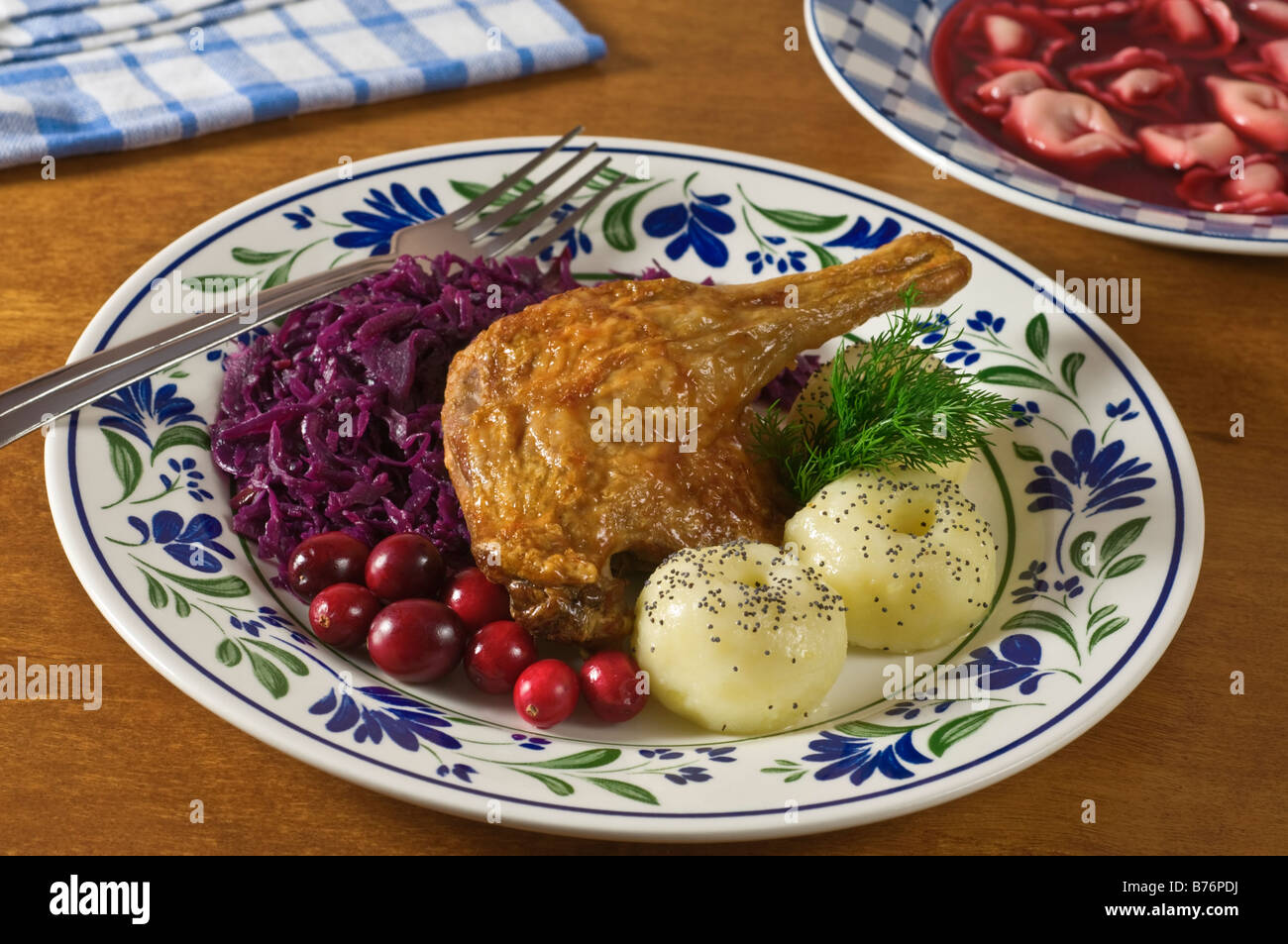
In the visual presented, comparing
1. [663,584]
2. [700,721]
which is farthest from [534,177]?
[700,721]

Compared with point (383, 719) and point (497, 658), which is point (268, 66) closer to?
point (497, 658)

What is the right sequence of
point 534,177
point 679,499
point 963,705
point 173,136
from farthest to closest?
point 173,136, point 534,177, point 679,499, point 963,705

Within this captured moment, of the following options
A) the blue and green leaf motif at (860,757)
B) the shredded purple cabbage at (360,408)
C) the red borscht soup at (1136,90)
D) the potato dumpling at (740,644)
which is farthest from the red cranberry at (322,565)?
the red borscht soup at (1136,90)

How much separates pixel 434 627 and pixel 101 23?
Answer: 12.7ft

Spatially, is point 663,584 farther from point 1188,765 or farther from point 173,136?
point 173,136

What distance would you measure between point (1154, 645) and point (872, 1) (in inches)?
129

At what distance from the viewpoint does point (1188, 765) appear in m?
3.00

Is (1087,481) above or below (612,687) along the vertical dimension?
above

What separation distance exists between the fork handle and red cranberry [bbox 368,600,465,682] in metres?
1.06

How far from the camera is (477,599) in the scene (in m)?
3.16

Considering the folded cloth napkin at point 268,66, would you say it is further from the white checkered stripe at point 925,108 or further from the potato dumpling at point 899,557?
the potato dumpling at point 899,557

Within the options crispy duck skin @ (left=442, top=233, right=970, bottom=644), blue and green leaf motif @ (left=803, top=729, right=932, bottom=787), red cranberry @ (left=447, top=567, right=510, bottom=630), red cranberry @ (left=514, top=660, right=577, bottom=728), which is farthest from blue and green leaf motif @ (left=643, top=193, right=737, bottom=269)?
blue and green leaf motif @ (left=803, top=729, right=932, bottom=787)

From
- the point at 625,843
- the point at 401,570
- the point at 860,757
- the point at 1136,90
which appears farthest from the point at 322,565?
the point at 1136,90

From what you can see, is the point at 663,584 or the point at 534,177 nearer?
the point at 663,584
